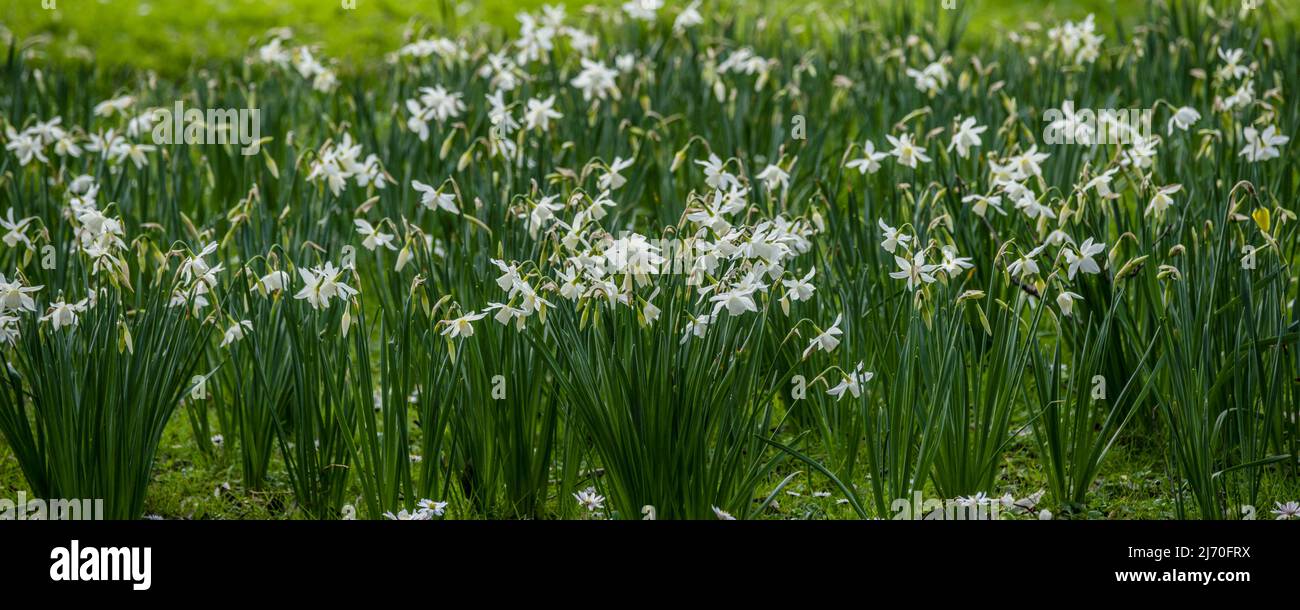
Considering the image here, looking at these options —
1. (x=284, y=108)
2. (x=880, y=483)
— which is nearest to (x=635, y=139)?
(x=284, y=108)

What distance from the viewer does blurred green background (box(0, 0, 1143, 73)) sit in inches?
344

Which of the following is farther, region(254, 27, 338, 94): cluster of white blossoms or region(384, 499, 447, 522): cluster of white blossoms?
region(254, 27, 338, 94): cluster of white blossoms

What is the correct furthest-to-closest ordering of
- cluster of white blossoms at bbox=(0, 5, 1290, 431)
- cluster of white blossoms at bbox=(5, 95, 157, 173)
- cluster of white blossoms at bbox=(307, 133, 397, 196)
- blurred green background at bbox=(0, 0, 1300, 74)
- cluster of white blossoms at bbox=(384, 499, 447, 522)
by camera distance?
blurred green background at bbox=(0, 0, 1300, 74) < cluster of white blossoms at bbox=(5, 95, 157, 173) < cluster of white blossoms at bbox=(307, 133, 397, 196) < cluster of white blossoms at bbox=(384, 499, 447, 522) < cluster of white blossoms at bbox=(0, 5, 1290, 431)

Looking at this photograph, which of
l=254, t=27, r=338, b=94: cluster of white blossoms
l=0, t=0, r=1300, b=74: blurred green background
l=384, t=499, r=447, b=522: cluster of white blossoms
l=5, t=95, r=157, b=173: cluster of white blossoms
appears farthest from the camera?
l=0, t=0, r=1300, b=74: blurred green background

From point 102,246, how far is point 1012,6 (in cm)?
781

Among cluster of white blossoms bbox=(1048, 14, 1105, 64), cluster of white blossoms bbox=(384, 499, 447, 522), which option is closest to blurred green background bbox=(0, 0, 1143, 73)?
cluster of white blossoms bbox=(1048, 14, 1105, 64)

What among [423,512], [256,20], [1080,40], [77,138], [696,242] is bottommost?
[423,512]

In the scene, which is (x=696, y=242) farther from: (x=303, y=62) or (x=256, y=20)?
(x=256, y=20)

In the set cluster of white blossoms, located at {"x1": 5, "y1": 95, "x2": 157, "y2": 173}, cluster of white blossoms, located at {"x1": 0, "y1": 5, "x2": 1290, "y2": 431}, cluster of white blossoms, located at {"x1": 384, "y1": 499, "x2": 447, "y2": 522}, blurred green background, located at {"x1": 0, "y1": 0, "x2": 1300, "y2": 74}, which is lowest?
cluster of white blossoms, located at {"x1": 384, "y1": 499, "x2": 447, "y2": 522}

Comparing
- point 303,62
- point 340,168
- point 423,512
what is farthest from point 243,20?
point 423,512

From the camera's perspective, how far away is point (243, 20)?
941 centimetres

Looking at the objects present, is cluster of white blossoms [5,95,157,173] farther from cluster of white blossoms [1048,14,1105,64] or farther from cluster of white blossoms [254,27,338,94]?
cluster of white blossoms [1048,14,1105,64]
